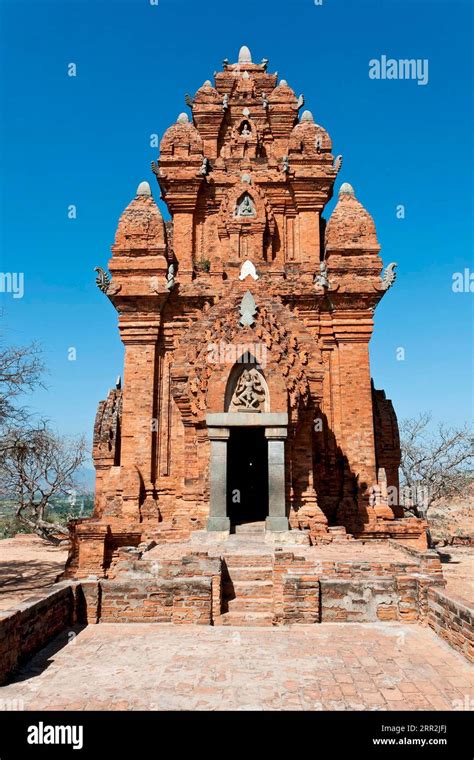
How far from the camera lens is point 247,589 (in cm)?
998

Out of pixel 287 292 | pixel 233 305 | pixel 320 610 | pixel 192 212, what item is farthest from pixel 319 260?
pixel 320 610

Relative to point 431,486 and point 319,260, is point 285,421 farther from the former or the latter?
point 431,486

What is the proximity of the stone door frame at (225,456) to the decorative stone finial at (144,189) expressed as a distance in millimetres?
9630

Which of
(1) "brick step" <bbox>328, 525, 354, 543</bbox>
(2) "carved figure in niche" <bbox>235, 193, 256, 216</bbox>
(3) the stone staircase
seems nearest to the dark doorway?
(1) "brick step" <bbox>328, 525, 354, 543</bbox>

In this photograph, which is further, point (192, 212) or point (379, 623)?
point (192, 212)

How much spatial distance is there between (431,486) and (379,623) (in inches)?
850

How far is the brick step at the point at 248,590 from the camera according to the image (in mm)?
9938

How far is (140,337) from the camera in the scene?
17.9 meters

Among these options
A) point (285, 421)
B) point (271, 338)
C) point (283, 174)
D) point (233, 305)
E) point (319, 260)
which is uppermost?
point (283, 174)

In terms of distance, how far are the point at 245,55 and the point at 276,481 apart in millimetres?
19695

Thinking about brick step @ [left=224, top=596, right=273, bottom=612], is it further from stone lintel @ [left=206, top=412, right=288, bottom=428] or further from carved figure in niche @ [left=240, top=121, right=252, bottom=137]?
carved figure in niche @ [left=240, top=121, right=252, bottom=137]

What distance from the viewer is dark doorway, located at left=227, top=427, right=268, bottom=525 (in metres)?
17.0

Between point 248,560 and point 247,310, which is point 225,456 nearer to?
point 248,560

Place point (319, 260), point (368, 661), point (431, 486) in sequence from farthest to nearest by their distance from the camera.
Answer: point (431, 486)
point (319, 260)
point (368, 661)
